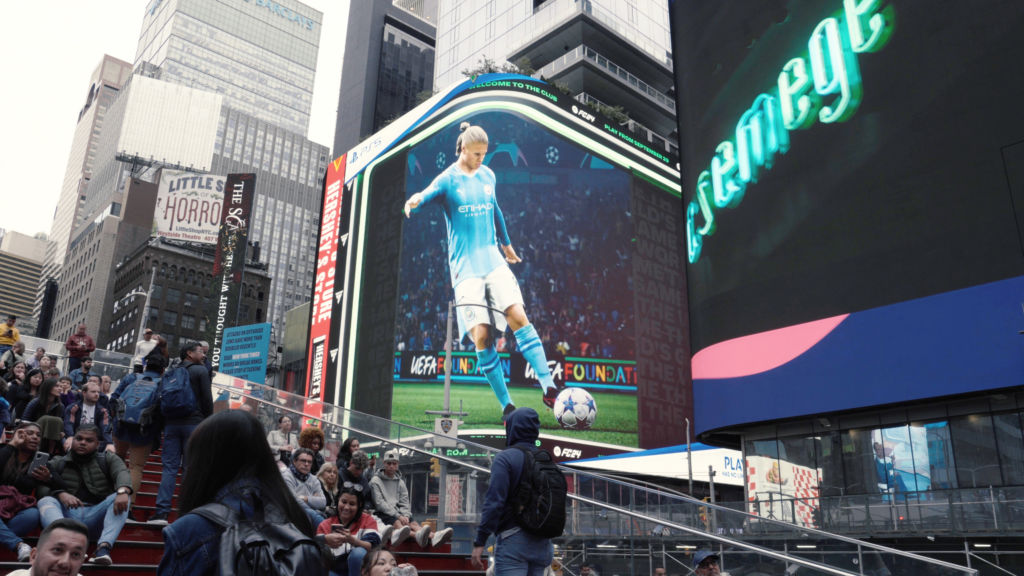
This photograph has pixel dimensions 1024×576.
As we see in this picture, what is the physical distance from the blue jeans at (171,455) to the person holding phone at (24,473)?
4.49 ft

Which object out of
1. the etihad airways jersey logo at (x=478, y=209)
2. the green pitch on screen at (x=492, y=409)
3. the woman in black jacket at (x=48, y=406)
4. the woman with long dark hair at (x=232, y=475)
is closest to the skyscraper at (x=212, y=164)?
the etihad airways jersey logo at (x=478, y=209)

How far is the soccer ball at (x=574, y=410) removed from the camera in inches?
1976

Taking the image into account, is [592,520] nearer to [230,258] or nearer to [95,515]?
[95,515]

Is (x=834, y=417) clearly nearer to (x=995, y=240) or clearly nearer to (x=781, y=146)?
(x=995, y=240)

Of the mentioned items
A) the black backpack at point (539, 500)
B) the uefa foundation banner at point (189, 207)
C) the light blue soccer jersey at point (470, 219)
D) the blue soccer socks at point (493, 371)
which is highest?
the uefa foundation banner at point (189, 207)

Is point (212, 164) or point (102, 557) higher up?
point (212, 164)

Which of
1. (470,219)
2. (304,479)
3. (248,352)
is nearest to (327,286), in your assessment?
(470,219)

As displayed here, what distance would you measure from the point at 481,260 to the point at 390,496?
41628 mm

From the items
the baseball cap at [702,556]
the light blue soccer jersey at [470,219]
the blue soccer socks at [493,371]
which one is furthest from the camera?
the light blue soccer jersey at [470,219]

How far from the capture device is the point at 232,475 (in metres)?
2.94

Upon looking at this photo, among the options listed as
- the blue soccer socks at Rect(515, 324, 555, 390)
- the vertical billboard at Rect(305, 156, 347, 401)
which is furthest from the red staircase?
the vertical billboard at Rect(305, 156, 347, 401)

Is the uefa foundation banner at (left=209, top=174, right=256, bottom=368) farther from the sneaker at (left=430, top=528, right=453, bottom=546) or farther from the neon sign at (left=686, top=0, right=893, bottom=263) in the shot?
the sneaker at (left=430, top=528, right=453, bottom=546)

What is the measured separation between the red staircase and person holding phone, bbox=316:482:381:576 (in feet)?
5.12

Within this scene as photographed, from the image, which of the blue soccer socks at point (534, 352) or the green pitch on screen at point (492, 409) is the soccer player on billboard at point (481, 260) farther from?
the green pitch on screen at point (492, 409)
